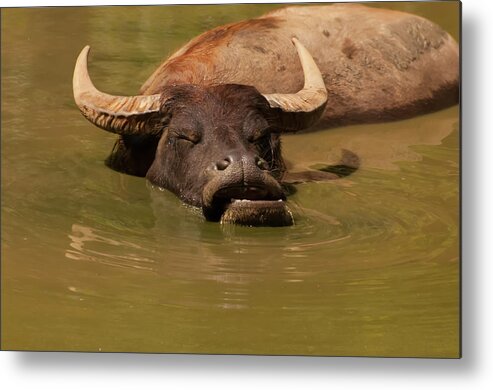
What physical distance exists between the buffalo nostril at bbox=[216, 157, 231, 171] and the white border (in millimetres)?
740

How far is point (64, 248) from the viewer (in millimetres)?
6242

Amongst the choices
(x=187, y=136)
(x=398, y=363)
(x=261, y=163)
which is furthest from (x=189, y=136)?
(x=398, y=363)

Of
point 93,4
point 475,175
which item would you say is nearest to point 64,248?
point 93,4

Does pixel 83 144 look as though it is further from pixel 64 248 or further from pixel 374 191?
pixel 374 191

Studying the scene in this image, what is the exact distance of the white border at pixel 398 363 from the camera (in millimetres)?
5988

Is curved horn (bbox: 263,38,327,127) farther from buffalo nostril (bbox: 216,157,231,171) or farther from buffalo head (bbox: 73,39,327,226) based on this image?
buffalo nostril (bbox: 216,157,231,171)

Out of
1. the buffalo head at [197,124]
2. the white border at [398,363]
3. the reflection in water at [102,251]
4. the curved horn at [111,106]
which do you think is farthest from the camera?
the curved horn at [111,106]

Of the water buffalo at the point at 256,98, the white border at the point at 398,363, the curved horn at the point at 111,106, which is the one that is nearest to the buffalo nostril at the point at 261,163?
the water buffalo at the point at 256,98

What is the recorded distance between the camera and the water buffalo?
20.6ft

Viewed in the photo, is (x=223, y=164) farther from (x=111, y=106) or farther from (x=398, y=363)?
(x=398, y=363)

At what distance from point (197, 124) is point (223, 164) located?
30cm

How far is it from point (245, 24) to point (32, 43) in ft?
2.84

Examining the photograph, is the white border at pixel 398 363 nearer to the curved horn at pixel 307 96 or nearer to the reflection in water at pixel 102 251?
the reflection in water at pixel 102 251

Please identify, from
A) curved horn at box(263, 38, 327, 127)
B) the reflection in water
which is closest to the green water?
the reflection in water
